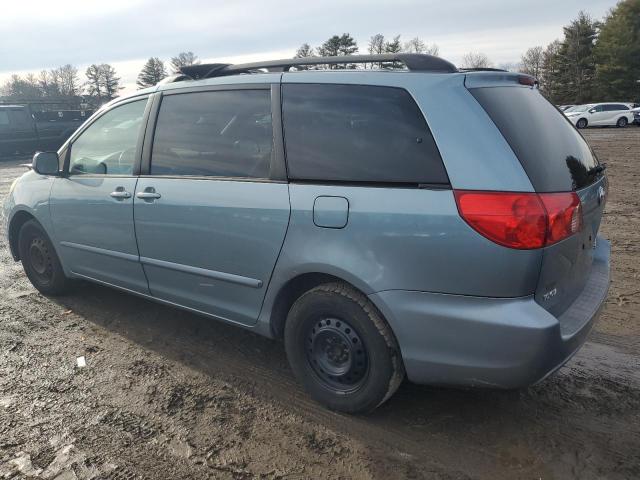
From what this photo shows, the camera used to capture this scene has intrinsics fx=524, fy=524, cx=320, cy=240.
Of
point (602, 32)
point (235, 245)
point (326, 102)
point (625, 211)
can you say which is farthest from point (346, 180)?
point (602, 32)

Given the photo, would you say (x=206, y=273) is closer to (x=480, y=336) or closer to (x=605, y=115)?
(x=480, y=336)

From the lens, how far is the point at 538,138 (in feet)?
8.39

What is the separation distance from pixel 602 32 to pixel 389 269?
61.5m

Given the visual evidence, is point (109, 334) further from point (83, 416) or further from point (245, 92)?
point (245, 92)

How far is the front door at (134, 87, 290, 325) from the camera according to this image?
9.83 feet

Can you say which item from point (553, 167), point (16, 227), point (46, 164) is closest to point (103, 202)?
point (46, 164)

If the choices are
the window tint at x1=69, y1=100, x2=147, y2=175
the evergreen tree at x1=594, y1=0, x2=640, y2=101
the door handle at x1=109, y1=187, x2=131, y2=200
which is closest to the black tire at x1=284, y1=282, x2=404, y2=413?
the door handle at x1=109, y1=187, x2=131, y2=200

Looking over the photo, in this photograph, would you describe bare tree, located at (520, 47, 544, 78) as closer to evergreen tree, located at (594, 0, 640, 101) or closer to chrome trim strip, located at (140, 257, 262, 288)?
evergreen tree, located at (594, 0, 640, 101)

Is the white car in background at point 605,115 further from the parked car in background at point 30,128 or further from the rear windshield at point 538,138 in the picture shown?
the rear windshield at point 538,138

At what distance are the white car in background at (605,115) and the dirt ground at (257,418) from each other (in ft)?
103

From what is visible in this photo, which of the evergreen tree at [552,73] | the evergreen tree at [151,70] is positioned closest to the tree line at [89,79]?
the evergreen tree at [151,70]

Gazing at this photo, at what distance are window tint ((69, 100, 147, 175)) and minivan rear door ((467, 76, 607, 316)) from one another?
246 cm

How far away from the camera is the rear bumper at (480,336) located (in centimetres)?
228

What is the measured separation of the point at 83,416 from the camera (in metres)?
2.96
